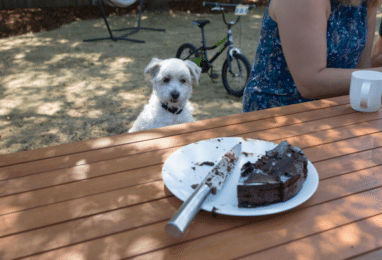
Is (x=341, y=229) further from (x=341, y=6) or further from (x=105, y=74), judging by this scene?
(x=105, y=74)

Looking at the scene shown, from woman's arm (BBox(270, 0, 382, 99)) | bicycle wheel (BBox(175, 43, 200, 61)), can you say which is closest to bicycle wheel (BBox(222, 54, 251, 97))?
bicycle wheel (BBox(175, 43, 200, 61))

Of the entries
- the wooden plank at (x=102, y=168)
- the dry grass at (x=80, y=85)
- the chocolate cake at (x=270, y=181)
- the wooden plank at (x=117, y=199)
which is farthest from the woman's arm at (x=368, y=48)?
the dry grass at (x=80, y=85)

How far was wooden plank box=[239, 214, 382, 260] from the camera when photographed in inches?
35.0

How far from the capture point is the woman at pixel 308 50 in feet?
6.29

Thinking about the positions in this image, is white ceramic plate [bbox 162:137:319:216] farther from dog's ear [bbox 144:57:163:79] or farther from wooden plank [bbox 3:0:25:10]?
wooden plank [bbox 3:0:25:10]

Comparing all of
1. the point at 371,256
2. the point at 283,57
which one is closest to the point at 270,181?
the point at 371,256

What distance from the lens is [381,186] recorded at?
1.15 metres

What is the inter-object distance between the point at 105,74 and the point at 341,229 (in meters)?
6.53

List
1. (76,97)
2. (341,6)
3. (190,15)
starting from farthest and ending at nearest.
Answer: (190,15)
(76,97)
(341,6)

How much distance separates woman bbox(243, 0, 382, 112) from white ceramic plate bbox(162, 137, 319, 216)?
0.87 metres

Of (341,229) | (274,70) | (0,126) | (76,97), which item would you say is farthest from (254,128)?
(76,97)

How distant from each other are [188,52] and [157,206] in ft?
20.8

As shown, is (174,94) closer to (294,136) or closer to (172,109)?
(172,109)

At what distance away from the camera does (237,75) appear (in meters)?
6.02
